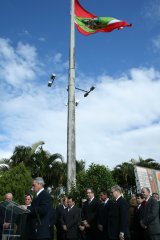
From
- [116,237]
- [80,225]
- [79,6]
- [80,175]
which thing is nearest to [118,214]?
[116,237]

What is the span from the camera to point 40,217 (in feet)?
22.8

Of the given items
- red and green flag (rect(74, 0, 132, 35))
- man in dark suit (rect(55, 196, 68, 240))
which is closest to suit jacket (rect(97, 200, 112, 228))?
man in dark suit (rect(55, 196, 68, 240))

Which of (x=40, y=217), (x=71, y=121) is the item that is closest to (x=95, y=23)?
(x=71, y=121)

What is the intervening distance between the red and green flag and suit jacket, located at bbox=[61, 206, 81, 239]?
10282mm

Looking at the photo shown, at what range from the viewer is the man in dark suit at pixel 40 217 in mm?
6871

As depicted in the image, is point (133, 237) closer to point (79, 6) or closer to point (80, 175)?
point (80, 175)

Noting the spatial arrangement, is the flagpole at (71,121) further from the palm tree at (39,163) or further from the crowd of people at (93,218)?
the palm tree at (39,163)

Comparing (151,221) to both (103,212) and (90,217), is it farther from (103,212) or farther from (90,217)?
(90,217)

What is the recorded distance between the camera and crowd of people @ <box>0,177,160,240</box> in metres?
6.97

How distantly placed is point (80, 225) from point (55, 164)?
20.0 m

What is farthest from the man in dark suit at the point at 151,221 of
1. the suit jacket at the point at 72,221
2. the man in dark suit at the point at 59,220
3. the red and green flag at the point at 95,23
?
the red and green flag at the point at 95,23

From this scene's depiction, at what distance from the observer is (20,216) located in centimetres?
794

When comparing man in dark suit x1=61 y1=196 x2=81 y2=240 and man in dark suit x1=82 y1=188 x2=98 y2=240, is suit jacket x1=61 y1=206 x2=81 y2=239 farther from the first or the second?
man in dark suit x1=82 y1=188 x2=98 y2=240

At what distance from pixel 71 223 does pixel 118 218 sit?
7.18 ft
